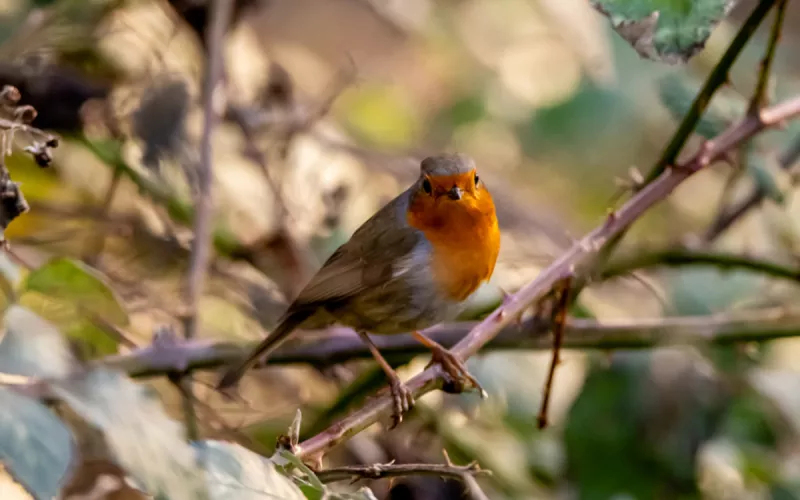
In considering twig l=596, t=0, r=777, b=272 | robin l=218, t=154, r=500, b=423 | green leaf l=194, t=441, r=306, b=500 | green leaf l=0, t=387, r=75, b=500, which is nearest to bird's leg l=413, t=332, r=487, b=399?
robin l=218, t=154, r=500, b=423

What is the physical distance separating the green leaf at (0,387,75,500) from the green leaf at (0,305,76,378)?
125 millimetres

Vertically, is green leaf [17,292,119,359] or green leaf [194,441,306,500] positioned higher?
green leaf [194,441,306,500]

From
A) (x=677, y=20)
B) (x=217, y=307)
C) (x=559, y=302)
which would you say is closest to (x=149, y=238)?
(x=217, y=307)

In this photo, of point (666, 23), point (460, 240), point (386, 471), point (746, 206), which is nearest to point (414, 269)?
point (460, 240)

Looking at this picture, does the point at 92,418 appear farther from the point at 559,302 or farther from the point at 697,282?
the point at 697,282

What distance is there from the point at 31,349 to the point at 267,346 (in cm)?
79

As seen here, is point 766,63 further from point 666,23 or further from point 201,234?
point 201,234

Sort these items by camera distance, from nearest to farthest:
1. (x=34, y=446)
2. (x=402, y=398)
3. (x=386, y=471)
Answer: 1. (x=34, y=446)
2. (x=386, y=471)
3. (x=402, y=398)

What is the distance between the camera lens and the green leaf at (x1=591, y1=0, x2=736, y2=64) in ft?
4.34

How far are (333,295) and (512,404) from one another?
0.63m

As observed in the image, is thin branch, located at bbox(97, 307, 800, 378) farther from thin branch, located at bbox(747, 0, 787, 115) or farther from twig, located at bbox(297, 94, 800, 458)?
thin branch, located at bbox(747, 0, 787, 115)

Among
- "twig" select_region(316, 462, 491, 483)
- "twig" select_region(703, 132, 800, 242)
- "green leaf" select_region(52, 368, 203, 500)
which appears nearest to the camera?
"green leaf" select_region(52, 368, 203, 500)

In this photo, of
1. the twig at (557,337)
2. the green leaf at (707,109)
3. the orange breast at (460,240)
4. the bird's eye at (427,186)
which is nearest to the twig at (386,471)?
the twig at (557,337)

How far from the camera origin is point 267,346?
193cm
